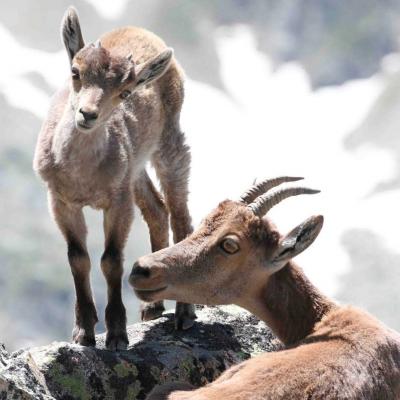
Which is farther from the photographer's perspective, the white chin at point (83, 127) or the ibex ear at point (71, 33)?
the ibex ear at point (71, 33)

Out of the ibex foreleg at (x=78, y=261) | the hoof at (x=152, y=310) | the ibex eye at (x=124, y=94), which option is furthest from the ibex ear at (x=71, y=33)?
the hoof at (x=152, y=310)

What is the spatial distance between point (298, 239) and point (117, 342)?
276 cm

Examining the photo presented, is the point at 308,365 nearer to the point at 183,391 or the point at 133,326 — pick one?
the point at 183,391

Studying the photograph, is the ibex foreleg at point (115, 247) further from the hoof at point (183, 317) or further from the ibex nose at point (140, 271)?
the ibex nose at point (140, 271)

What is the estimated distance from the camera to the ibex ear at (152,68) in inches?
578

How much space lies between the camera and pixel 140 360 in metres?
12.6

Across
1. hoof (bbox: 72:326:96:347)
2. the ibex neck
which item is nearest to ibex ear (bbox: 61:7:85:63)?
hoof (bbox: 72:326:96:347)

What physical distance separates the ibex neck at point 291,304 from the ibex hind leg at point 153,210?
419cm

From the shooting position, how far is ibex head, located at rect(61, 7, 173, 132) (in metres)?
13.8

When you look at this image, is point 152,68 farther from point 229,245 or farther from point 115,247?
point 229,245

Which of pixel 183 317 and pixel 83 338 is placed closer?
pixel 83 338

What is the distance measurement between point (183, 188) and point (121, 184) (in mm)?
2497

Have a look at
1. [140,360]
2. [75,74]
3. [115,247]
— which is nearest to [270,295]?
[140,360]

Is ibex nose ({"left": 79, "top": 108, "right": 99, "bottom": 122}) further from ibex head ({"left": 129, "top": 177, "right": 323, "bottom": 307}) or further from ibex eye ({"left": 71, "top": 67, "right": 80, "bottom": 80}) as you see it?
ibex head ({"left": 129, "top": 177, "right": 323, "bottom": 307})
